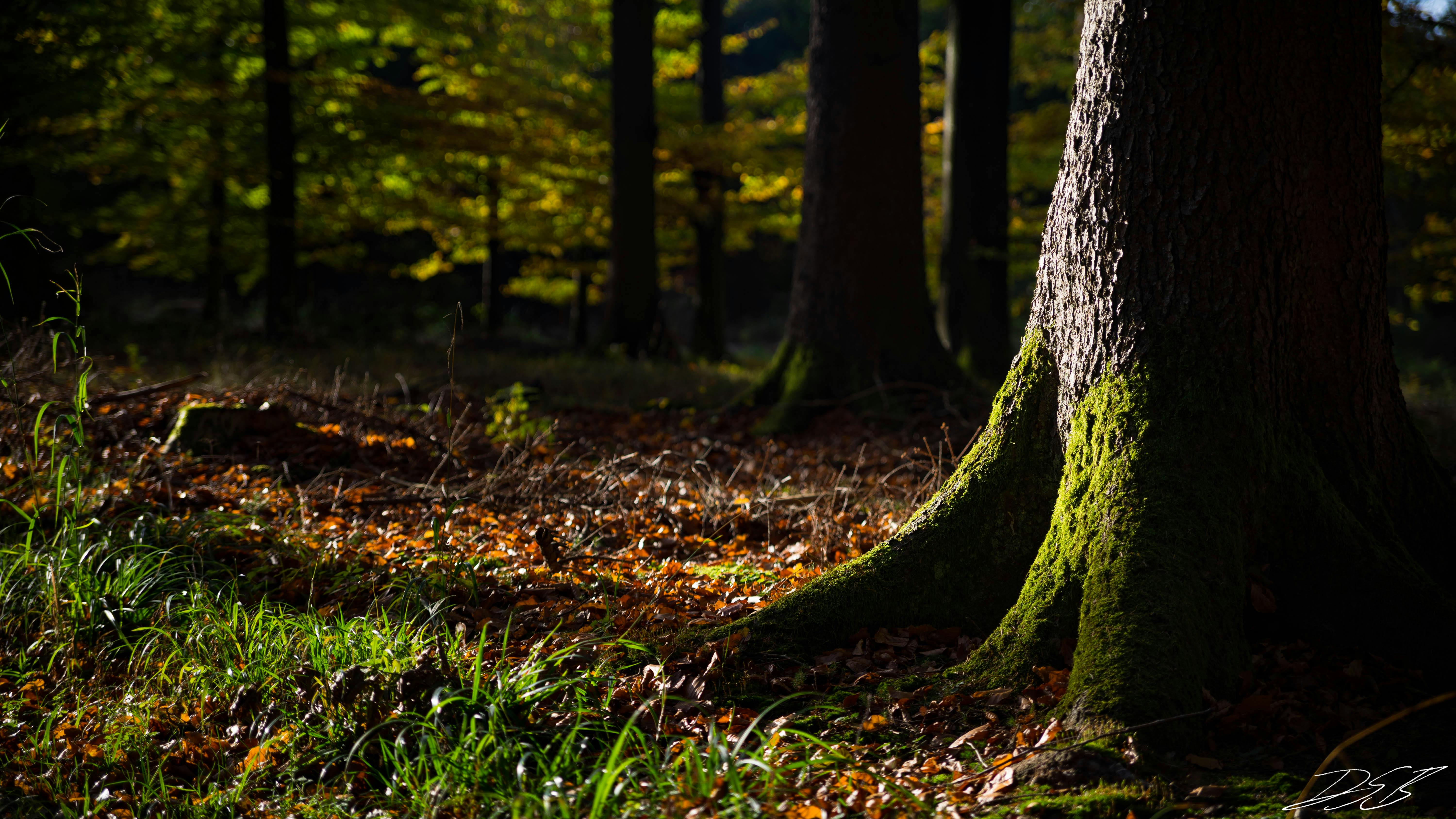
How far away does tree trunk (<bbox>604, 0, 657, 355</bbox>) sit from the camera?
1215 cm

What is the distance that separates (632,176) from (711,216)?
3449mm

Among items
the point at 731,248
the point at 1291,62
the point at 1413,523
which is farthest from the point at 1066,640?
the point at 731,248

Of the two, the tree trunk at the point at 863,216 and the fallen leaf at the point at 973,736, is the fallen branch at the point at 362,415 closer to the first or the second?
the tree trunk at the point at 863,216

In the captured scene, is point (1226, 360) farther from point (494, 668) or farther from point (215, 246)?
point (215, 246)

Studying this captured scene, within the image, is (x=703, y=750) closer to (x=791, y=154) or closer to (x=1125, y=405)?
(x=1125, y=405)

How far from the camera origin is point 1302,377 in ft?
8.88

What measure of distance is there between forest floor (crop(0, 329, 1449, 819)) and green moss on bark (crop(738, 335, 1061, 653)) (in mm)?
79

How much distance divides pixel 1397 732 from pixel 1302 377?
1.04 metres

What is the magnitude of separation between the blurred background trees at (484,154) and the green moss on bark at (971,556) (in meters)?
5.96

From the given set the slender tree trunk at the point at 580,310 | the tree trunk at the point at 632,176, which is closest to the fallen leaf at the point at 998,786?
the tree trunk at the point at 632,176

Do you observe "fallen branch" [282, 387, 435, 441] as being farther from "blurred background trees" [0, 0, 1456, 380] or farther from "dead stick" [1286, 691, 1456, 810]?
"dead stick" [1286, 691, 1456, 810]

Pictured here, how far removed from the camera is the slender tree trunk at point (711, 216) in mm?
15461
